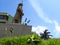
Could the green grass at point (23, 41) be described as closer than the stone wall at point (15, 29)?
Yes

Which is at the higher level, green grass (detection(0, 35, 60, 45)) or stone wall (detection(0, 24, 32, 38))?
stone wall (detection(0, 24, 32, 38))

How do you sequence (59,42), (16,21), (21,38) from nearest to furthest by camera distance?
(59,42), (21,38), (16,21)

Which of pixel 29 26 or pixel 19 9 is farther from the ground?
pixel 19 9

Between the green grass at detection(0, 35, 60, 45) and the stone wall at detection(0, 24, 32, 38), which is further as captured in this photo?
the stone wall at detection(0, 24, 32, 38)

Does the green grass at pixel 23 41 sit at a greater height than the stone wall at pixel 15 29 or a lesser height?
lesser

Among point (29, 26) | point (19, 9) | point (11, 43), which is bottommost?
point (11, 43)

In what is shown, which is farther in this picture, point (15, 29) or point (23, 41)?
point (15, 29)

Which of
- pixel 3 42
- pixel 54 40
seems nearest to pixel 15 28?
pixel 3 42

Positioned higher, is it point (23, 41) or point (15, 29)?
point (15, 29)

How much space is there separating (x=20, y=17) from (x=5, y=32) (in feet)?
31.8

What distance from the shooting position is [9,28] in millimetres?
53000

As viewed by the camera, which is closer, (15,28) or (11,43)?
(11,43)

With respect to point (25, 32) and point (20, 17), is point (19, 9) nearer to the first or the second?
point (20, 17)

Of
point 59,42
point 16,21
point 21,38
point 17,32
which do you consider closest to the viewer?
point 59,42
